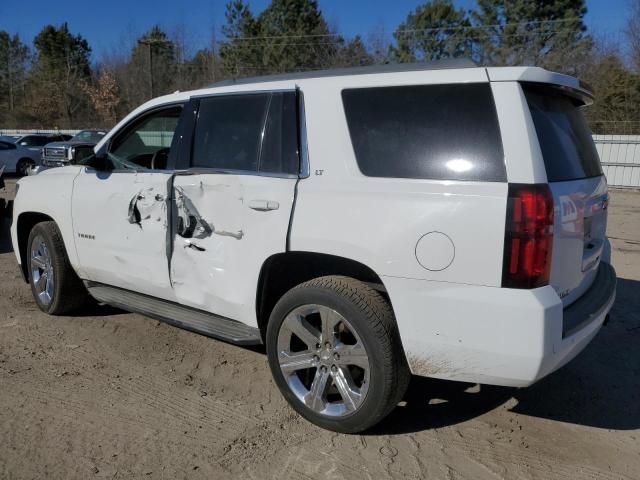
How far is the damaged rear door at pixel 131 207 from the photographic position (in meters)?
4.07

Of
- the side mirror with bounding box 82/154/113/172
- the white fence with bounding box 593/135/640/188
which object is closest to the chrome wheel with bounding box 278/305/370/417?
the side mirror with bounding box 82/154/113/172

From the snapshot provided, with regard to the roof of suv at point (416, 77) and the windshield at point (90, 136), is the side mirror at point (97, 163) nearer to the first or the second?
the roof of suv at point (416, 77)

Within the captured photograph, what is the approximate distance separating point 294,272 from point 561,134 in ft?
5.72

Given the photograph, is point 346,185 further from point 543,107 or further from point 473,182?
point 543,107

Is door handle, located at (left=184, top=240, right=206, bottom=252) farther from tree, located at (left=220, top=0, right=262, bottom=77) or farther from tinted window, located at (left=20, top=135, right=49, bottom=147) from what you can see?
tree, located at (left=220, top=0, right=262, bottom=77)

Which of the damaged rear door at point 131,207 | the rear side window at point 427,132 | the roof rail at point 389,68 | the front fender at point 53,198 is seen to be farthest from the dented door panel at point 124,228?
the rear side window at point 427,132

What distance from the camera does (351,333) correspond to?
3.31 meters

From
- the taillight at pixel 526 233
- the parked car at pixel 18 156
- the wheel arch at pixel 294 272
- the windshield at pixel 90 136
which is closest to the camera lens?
the taillight at pixel 526 233

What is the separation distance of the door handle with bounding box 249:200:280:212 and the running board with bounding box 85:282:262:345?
789 mm

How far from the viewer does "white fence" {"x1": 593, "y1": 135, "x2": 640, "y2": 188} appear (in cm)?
1897

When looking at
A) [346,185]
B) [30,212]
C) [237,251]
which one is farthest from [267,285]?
[30,212]

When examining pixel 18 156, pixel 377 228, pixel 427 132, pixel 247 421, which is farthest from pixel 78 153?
pixel 18 156

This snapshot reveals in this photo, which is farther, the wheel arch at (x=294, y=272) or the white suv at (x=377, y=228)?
the wheel arch at (x=294, y=272)

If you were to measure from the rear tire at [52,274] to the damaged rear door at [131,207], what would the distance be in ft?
1.01
